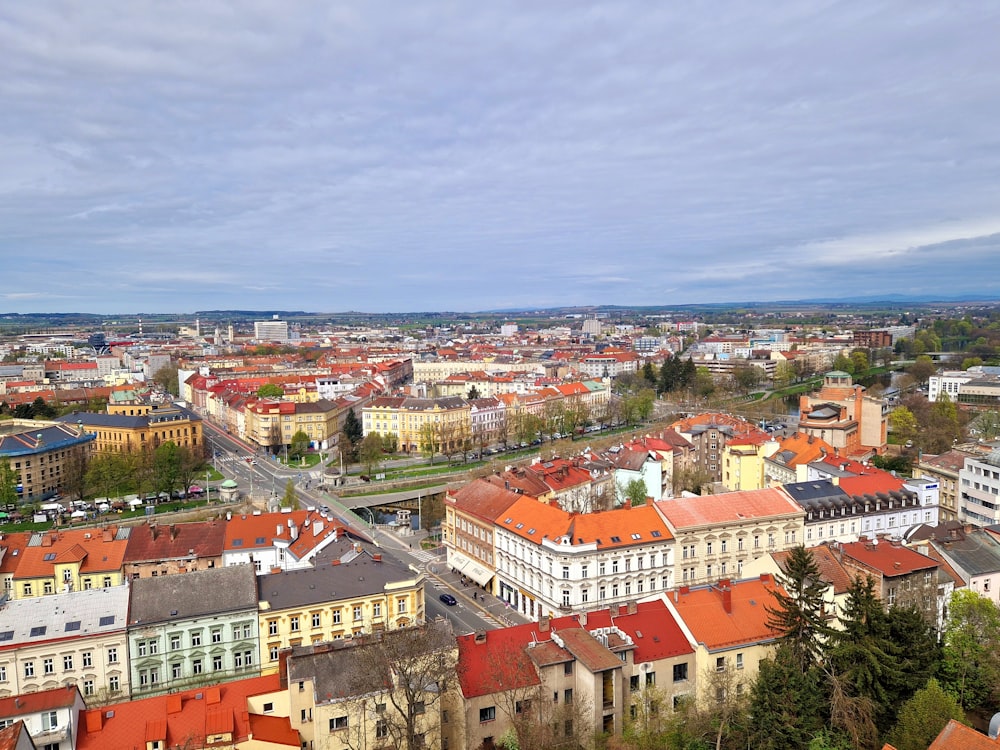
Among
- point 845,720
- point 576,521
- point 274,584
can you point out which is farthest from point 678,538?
point 274,584

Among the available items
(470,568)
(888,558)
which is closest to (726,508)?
(888,558)

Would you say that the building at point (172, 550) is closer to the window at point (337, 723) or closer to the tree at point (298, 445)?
the window at point (337, 723)

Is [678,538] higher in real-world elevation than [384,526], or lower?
higher

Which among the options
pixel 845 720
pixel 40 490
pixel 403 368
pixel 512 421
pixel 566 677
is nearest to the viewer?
pixel 845 720

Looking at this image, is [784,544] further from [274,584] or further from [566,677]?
[274,584]

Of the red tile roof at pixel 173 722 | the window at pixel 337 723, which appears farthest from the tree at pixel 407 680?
the red tile roof at pixel 173 722

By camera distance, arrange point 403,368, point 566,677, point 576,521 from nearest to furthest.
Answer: point 566,677
point 576,521
point 403,368

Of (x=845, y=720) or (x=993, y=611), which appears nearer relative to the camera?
(x=845, y=720)

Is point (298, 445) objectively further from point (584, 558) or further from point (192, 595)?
point (584, 558)
